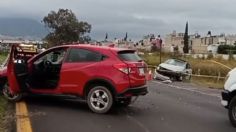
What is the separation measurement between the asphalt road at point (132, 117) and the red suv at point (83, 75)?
389 mm

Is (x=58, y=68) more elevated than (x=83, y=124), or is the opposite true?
(x=58, y=68)

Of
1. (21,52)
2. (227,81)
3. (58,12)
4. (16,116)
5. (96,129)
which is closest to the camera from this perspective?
(96,129)

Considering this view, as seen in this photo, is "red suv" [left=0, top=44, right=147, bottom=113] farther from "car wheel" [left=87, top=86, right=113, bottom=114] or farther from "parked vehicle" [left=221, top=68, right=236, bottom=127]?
"parked vehicle" [left=221, top=68, right=236, bottom=127]

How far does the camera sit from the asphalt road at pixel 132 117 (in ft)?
35.8

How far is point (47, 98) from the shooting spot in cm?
1498

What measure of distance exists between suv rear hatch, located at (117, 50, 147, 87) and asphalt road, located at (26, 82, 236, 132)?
0.76 metres

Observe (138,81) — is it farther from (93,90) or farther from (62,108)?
(62,108)

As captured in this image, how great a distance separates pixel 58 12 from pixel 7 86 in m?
56.5

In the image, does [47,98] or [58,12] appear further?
[58,12]

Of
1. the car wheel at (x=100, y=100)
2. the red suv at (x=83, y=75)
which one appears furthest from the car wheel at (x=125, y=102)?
the car wheel at (x=100, y=100)

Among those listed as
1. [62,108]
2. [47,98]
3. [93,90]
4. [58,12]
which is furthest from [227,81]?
[58,12]

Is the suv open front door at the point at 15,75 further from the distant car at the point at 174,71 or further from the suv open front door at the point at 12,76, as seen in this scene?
the distant car at the point at 174,71

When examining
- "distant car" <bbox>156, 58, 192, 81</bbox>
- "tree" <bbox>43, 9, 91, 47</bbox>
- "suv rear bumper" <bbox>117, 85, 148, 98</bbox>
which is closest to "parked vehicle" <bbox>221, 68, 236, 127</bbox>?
"suv rear bumper" <bbox>117, 85, 148, 98</bbox>

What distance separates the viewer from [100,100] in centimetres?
1291
